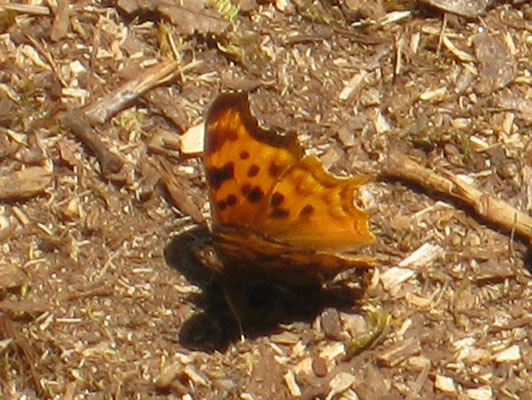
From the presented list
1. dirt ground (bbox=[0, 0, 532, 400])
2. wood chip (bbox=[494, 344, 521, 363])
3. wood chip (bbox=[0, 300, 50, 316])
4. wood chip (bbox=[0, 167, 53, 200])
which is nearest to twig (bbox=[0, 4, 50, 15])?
dirt ground (bbox=[0, 0, 532, 400])

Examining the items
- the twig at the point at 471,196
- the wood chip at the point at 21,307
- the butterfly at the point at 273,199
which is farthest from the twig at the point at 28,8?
the twig at the point at 471,196

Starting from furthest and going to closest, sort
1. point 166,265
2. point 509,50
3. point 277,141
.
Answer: point 509,50 < point 166,265 < point 277,141

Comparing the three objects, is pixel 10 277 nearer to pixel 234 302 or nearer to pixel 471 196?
pixel 234 302

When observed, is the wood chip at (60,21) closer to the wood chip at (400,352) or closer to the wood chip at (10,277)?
the wood chip at (10,277)

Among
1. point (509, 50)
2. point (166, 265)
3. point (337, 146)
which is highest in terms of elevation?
point (509, 50)

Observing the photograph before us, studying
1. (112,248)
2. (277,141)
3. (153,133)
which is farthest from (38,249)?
(277,141)

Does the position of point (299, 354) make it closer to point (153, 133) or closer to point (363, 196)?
point (363, 196)


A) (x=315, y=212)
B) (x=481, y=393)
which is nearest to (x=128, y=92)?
(x=315, y=212)

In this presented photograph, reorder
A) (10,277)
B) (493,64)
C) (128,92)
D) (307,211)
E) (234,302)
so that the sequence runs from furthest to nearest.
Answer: (493,64), (128,92), (234,302), (10,277), (307,211)
